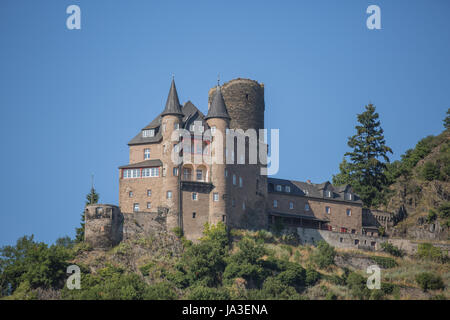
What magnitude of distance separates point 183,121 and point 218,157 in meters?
5.12

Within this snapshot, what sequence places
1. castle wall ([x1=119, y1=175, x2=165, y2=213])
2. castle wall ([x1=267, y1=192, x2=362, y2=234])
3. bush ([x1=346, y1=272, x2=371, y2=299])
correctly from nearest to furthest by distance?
bush ([x1=346, y1=272, x2=371, y2=299]) < castle wall ([x1=119, y1=175, x2=165, y2=213]) < castle wall ([x1=267, y1=192, x2=362, y2=234])

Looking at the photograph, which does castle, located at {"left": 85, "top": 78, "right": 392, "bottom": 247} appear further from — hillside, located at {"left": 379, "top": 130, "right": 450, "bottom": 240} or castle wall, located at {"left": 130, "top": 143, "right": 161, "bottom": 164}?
hillside, located at {"left": 379, "top": 130, "right": 450, "bottom": 240}

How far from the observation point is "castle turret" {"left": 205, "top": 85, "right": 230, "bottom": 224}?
276ft

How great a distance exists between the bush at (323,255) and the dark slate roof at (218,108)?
626 inches

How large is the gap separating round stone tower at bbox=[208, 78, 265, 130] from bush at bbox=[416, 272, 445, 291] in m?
23.3

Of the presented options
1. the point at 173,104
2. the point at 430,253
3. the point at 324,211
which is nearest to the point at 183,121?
the point at 173,104

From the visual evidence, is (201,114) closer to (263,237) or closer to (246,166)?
(246,166)

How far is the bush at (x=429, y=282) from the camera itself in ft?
270

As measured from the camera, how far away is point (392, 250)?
9169 cm

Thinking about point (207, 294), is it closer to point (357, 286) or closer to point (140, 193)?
point (357, 286)

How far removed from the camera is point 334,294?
3100 inches

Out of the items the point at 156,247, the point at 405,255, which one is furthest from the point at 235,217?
the point at 405,255

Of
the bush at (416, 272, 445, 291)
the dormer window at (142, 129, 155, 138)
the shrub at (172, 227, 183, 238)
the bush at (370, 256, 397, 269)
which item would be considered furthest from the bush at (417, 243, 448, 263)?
the dormer window at (142, 129, 155, 138)

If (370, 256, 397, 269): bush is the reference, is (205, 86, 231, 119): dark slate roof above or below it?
above
